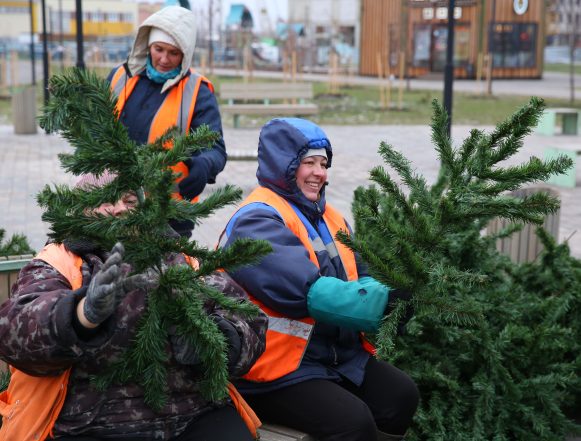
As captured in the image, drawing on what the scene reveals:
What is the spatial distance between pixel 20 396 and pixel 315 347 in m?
1.04

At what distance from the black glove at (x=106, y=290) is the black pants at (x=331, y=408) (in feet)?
3.01

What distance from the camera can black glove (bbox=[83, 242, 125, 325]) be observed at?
220cm

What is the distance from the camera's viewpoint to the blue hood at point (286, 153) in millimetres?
3266

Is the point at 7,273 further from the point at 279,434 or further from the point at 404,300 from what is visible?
the point at 404,300

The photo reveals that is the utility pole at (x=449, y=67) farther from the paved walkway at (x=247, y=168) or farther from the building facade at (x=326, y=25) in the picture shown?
the building facade at (x=326, y=25)

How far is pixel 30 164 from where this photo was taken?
12289 millimetres

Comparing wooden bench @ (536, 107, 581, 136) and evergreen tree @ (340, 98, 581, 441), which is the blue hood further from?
wooden bench @ (536, 107, 581, 136)

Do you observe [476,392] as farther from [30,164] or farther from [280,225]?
[30,164]

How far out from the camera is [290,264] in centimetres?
302

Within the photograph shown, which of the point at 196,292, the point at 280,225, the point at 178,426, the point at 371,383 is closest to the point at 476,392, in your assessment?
the point at 371,383

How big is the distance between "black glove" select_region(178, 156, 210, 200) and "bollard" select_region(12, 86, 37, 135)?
12.3m

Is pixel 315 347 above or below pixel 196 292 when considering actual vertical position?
below

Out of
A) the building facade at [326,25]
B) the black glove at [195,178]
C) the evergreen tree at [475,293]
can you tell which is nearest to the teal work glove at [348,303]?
the evergreen tree at [475,293]

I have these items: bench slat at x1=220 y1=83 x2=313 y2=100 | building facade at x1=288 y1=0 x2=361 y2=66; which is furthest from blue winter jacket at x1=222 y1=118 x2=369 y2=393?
building facade at x1=288 y1=0 x2=361 y2=66
